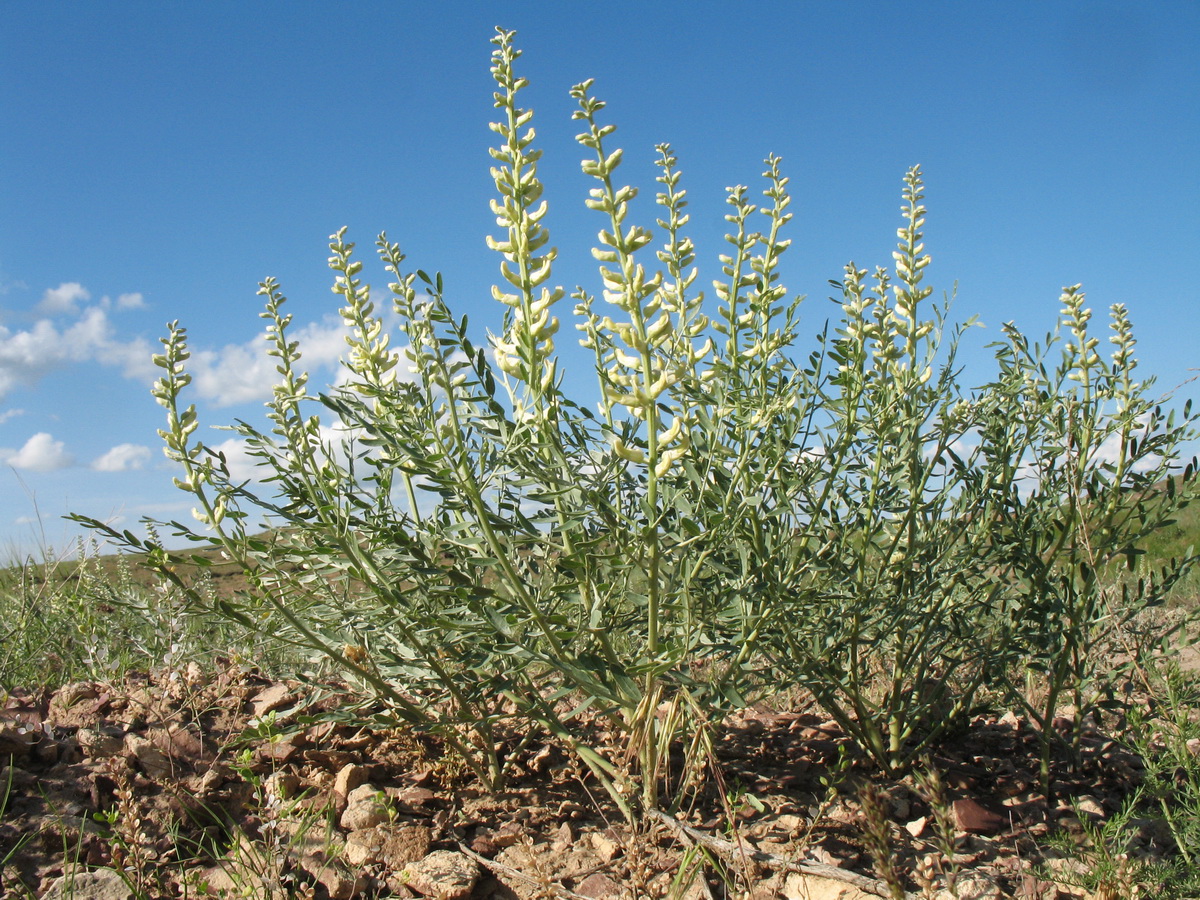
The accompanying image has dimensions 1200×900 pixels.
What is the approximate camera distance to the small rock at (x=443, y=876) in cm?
235

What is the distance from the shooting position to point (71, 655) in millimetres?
4297

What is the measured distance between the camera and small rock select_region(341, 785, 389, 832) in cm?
265

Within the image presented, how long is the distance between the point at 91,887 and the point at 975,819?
2.68 m

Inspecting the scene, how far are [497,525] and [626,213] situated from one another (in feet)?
2.90

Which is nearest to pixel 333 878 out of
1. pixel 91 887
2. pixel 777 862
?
pixel 91 887

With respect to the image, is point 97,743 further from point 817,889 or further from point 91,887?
point 817,889

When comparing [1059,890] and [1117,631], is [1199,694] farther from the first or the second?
[1059,890]

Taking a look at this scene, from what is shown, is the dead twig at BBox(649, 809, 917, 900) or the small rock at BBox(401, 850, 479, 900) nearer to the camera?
the dead twig at BBox(649, 809, 917, 900)

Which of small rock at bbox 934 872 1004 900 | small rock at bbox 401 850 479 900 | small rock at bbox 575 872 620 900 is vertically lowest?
small rock at bbox 934 872 1004 900

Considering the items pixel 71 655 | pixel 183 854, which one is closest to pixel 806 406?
pixel 183 854

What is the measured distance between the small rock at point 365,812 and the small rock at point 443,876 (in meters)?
0.24

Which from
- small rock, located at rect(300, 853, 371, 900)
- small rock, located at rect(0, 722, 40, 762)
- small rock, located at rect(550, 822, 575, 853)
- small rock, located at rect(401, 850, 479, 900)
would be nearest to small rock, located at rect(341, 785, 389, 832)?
small rock, located at rect(300, 853, 371, 900)

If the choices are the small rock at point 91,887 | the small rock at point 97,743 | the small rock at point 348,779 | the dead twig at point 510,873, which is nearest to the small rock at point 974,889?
the dead twig at point 510,873

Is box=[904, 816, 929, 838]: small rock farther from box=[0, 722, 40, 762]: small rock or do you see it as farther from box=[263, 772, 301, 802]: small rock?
box=[0, 722, 40, 762]: small rock
